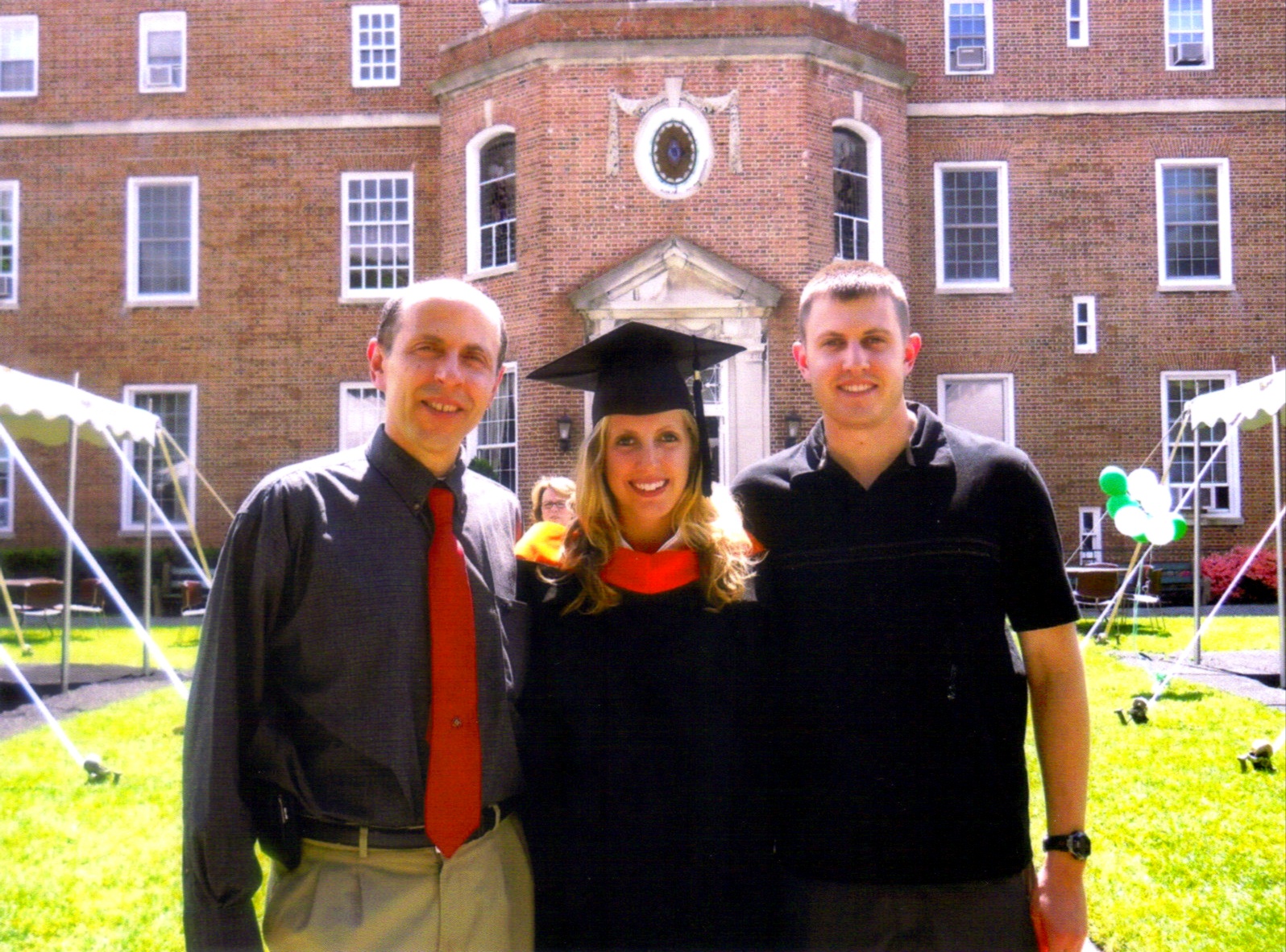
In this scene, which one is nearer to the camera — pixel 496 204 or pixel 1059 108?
pixel 496 204

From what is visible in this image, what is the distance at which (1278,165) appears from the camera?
63.9ft

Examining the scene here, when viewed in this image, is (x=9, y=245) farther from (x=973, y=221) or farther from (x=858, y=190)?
(x=973, y=221)

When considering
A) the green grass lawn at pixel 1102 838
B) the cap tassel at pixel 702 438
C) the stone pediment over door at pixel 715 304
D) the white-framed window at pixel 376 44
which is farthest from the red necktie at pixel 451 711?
the white-framed window at pixel 376 44

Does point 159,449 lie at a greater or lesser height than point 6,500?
greater

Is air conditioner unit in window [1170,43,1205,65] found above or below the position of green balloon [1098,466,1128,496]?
Answer: above

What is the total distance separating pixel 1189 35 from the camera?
19.2 meters

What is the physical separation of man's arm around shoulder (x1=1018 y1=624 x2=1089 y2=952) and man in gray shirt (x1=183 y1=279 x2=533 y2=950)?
50.3 inches

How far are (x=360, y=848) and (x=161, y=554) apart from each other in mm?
18122

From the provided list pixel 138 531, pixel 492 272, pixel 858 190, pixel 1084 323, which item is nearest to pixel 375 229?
pixel 492 272

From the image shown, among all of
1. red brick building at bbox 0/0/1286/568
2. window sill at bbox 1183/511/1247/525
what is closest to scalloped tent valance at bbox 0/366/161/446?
red brick building at bbox 0/0/1286/568

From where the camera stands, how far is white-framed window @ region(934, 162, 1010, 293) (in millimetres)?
19359

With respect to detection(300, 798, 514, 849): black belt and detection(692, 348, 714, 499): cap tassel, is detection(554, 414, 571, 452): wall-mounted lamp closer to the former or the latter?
detection(692, 348, 714, 499): cap tassel

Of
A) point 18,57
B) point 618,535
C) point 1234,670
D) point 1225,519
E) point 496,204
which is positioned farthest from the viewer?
point 18,57

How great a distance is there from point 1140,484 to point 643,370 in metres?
10.3
